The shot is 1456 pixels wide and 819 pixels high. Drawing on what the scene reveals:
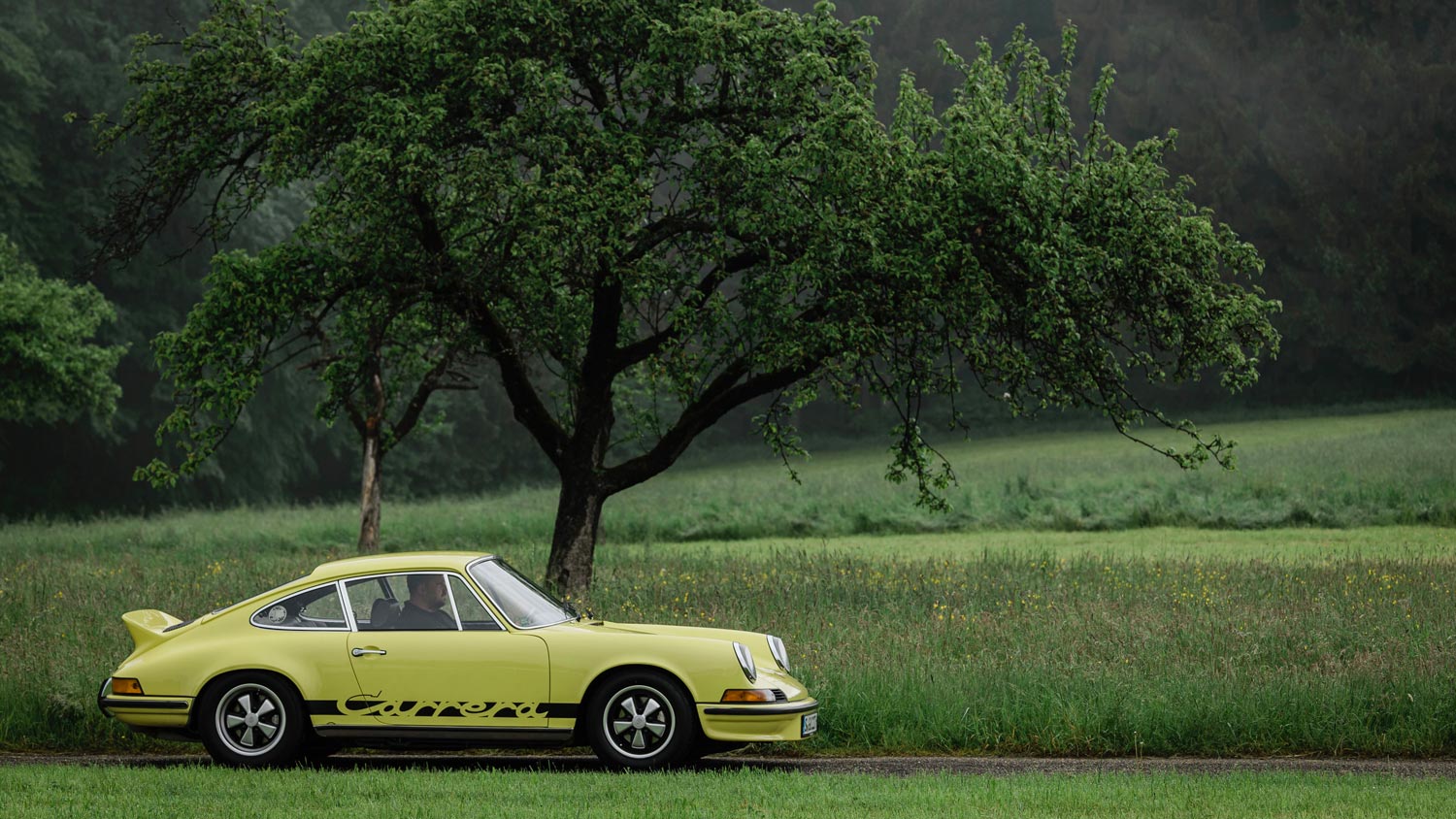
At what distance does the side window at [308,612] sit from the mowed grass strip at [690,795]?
3.41 ft

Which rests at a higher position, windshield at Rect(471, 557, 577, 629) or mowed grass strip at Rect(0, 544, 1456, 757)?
windshield at Rect(471, 557, 577, 629)

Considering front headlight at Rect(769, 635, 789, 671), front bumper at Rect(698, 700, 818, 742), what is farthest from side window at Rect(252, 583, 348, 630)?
front headlight at Rect(769, 635, 789, 671)

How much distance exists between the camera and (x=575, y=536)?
21078mm

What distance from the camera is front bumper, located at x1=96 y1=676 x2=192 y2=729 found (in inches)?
423

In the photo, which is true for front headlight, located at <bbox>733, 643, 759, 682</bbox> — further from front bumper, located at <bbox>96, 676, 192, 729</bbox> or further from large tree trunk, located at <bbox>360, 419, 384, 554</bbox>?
large tree trunk, located at <bbox>360, 419, 384, 554</bbox>

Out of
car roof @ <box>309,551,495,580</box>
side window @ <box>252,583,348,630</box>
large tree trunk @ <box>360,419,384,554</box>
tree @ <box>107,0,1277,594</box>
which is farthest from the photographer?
large tree trunk @ <box>360,419,384,554</box>

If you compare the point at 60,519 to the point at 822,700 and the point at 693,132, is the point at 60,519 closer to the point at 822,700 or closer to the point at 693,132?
the point at 693,132

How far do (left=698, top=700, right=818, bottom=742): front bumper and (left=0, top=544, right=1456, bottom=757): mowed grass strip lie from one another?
5.63ft

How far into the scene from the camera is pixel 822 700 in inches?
494

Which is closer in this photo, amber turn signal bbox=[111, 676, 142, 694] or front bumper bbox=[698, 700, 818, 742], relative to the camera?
front bumper bbox=[698, 700, 818, 742]

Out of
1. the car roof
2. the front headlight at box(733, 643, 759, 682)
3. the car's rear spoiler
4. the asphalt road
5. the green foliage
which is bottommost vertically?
the asphalt road

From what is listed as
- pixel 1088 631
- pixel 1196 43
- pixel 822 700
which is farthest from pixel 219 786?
pixel 1196 43

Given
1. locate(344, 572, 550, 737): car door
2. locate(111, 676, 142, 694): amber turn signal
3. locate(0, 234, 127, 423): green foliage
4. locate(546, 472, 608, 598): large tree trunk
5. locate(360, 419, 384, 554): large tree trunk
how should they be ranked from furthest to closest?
locate(0, 234, 127, 423): green foliage, locate(360, 419, 384, 554): large tree trunk, locate(546, 472, 608, 598): large tree trunk, locate(111, 676, 142, 694): amber turn signal, locate(344, 572, 550, 737): car door

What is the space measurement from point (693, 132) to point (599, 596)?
6103 millimetres
